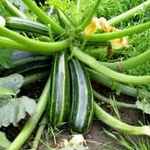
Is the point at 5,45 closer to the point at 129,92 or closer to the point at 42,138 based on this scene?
the point at 42,138

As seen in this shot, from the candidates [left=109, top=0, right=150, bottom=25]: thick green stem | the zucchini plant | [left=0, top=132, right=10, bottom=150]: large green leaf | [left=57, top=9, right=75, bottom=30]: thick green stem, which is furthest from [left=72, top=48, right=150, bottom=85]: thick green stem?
[left=0, top=132, right=10, bottom=150]: large green leaf

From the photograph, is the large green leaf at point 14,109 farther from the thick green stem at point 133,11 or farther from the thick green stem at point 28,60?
the thick green stem at point 133,11

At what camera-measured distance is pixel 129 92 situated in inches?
118

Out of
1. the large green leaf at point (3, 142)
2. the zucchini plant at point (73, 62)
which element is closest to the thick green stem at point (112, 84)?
the zucchini plant at point (73, 62)

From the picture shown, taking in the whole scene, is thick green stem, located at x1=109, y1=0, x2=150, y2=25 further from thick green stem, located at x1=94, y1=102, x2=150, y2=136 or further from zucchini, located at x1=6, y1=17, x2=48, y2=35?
thick green stem, located at x1=94, y1=102, x2=150, y2=136

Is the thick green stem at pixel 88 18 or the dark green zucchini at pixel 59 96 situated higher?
the thick green stem at pixel 88 18

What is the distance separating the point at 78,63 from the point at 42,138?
424mm

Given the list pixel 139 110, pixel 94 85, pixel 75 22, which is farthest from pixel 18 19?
pixel 139 110

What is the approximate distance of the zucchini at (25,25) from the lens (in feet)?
9.71

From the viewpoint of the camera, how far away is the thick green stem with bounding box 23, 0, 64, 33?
2.78 m

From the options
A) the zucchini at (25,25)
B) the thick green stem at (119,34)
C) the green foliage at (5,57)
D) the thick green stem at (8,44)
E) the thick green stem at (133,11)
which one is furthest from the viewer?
the thick green stem at (133,11)

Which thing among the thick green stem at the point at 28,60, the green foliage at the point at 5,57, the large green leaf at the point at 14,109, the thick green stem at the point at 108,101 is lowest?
the thick green stem at the point at 108,101

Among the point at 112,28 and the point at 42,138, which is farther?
the point at 112,28

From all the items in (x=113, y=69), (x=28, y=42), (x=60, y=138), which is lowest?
(x=60, y=138)
